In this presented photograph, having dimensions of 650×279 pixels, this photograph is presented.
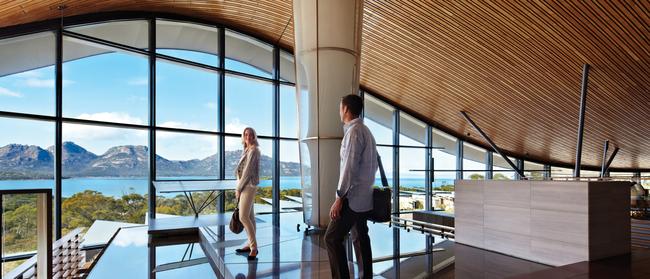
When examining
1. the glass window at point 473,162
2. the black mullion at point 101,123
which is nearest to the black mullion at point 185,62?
the black mullion at point 101,123

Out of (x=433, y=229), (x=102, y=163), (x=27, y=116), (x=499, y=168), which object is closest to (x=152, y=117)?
(x=102, y=163)

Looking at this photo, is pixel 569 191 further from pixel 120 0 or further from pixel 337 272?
pixel 120 0

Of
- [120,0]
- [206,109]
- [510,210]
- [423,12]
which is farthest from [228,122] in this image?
[510,210]

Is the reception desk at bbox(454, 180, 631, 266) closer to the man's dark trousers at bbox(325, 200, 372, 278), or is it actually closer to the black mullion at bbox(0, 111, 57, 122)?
the man's dark trousers at bbox(325, 200, 372, 278)

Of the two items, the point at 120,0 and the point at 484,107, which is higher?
the point at 120,0

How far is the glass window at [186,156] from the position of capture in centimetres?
882

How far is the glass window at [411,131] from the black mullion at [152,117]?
8.42 meters

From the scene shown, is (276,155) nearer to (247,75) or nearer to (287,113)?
(287,113)

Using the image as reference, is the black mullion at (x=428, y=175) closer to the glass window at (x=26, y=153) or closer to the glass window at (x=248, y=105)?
the glass window at (x=248, y=105)

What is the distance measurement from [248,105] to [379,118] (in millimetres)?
5026

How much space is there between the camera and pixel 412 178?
44.9 feet

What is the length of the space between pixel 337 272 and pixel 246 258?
5.20 feet

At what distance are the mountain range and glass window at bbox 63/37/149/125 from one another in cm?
76

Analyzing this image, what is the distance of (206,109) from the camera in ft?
31.7
